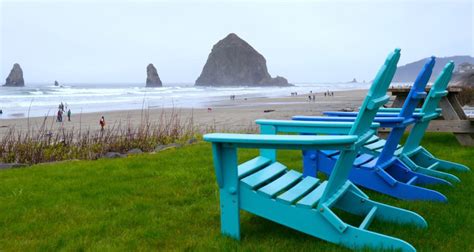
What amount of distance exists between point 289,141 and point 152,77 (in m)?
128

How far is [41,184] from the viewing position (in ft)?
17.0

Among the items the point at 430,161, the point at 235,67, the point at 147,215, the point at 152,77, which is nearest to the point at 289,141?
the point at 147,215

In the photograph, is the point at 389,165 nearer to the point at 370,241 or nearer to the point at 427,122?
the point at 427,122

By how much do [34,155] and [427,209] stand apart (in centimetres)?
636

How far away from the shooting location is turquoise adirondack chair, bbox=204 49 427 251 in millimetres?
2816

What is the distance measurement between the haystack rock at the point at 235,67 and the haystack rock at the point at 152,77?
27.4 meters

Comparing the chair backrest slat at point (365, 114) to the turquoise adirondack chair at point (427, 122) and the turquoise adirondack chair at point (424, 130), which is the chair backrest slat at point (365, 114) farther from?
the turquoise adirondack chair at point (427, 122)

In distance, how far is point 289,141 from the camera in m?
2.75

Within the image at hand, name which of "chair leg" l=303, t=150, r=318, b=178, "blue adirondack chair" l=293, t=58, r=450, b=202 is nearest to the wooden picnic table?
"blue adirondack chair" l=293, t=58, r=450, b=202

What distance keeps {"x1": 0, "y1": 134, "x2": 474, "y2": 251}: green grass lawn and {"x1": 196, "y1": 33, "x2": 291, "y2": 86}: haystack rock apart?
144 meters

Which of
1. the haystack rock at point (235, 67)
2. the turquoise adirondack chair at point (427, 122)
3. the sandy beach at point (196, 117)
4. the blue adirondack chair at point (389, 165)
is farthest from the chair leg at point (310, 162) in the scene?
the haystack rock at point (235, 67)

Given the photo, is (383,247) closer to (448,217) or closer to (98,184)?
(448,217)

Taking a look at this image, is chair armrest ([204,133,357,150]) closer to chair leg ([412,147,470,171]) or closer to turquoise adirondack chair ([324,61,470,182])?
turquoise adirondack chair ([324,61,470,182])

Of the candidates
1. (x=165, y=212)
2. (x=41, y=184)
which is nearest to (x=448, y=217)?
(x=165, y=212)
